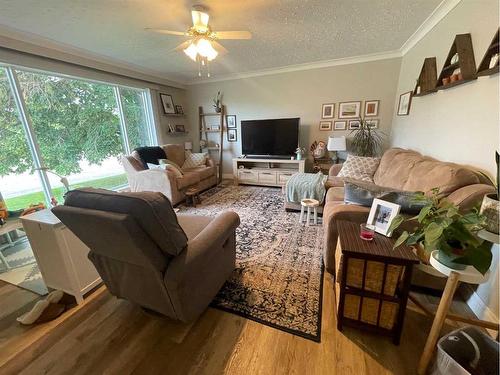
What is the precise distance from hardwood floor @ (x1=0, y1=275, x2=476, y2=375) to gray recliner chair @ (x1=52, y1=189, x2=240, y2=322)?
0.60ft

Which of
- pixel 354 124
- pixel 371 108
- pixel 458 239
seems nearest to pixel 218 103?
pixel 354 124

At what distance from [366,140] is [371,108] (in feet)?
2.02

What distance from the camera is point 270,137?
4.50 m

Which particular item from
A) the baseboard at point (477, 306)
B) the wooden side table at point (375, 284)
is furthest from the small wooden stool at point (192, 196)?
the baseboard at point (477, 306)

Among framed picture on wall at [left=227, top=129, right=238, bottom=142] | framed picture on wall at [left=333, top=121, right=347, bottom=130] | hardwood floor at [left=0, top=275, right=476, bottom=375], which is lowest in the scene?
hardwood floor at [left=0, top=275, right=476, bottom=375]

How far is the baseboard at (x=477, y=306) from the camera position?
4.35ft

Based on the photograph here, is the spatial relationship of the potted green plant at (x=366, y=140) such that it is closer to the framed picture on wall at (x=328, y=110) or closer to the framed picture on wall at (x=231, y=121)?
the framed picture on wall at (x=328, y=110)

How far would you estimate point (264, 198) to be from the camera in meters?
3.90

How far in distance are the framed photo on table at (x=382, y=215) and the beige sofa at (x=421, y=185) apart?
0.43ft

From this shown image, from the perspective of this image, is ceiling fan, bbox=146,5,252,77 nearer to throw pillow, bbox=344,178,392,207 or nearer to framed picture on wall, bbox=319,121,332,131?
throw pillow, bbox=344,178,392,207

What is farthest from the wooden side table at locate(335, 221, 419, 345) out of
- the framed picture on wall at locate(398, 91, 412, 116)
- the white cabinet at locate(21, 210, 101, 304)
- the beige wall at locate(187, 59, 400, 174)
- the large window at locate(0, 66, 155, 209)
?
the beige wall at locate(187, 59, 400, 174)

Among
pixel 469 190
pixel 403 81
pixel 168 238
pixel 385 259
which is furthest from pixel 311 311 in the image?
pixel 403 81

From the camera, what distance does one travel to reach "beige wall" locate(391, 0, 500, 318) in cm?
148

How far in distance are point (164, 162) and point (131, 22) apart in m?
2.00
